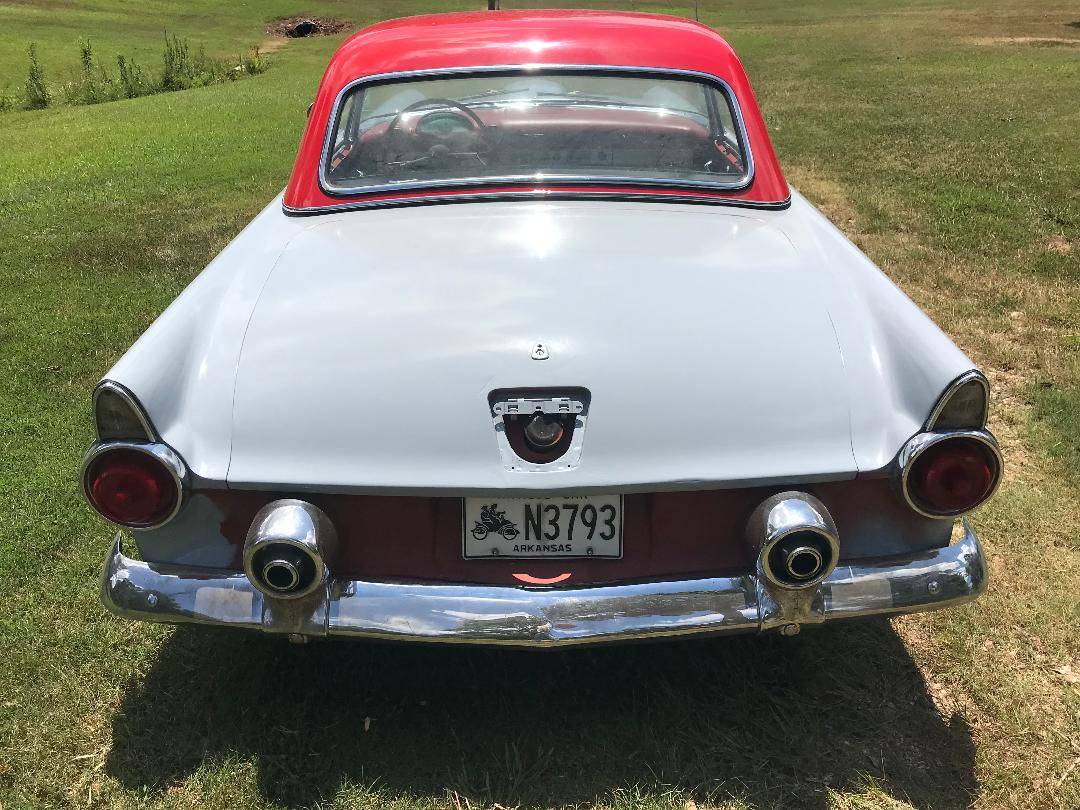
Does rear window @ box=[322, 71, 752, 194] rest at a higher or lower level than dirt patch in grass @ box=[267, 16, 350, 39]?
higher

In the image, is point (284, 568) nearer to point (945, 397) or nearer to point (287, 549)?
point (287, 549)

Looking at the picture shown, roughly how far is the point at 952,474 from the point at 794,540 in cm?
39

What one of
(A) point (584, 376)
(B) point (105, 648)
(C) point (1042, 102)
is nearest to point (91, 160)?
(B) point (105, 648)

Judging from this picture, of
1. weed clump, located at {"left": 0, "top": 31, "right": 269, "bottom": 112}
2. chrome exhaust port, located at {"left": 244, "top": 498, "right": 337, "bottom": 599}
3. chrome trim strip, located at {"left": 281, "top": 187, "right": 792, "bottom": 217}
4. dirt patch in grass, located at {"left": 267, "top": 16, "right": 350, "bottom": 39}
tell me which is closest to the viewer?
chrome exhaust port, located at {"left": 244, "top": 498, "right": 337, "bottom": 599}

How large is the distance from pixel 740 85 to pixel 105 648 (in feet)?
9.00

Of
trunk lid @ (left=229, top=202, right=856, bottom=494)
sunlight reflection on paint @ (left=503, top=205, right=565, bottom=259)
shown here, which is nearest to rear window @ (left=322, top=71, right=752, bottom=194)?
sunlight reflection on paint @ (left=503, top=205, right=565, bottom=259)

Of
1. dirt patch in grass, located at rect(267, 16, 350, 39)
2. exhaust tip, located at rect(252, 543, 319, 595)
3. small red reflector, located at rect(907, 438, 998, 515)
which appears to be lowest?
dirt patch in grass, located at rect(267, 16, 350, 39)

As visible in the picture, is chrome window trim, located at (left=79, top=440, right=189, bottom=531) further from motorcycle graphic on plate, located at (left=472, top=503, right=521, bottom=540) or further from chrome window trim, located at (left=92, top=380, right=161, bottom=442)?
motorcycle graphic on plate, located at (left=472, top=503, right=521, bottom=540)

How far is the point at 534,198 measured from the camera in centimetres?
271

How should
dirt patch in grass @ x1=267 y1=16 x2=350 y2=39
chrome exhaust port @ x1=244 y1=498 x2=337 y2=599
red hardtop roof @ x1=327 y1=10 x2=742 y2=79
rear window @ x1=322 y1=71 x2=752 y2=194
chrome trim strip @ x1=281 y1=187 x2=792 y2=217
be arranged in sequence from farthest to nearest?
dirt patch in grass @ x1=267 y1=16 x2=350 y2=39, red hardtop roof @ x1=327 y1=10 x2=742 y2=79, rear window @ x1=322 y1=71 x2=752 y2=194, chrome trim strip @ x1=281 y1=187 x2=792 y2=217, chrome exhaust port @ x1=244 y1=498 x2=337 y2=599

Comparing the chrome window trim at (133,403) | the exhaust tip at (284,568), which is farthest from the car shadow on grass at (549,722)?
the chrome window trim at (133,403)

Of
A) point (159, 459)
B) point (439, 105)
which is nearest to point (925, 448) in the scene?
point (159, 459)

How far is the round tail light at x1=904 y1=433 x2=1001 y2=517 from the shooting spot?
1.93m

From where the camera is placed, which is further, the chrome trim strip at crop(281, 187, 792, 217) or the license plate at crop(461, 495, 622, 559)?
the chrome trim strip at crop(281, 187, 792, 217)
